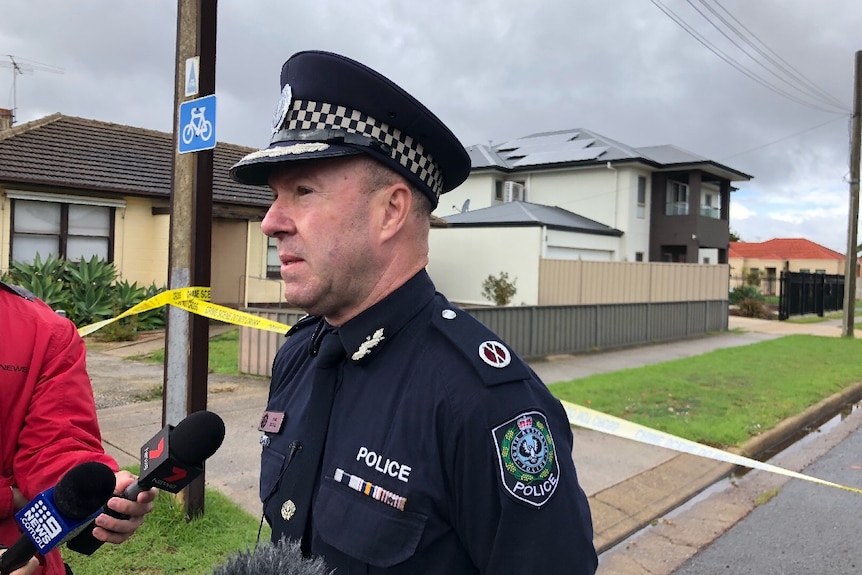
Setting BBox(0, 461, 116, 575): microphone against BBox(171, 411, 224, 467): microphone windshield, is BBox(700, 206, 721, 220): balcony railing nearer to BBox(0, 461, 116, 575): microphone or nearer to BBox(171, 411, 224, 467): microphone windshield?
BBox(171, 411, 224, 467): microphone windshield

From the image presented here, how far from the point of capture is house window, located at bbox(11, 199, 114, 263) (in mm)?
14500

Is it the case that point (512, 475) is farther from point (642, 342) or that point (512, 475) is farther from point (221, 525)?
point (642, 342)

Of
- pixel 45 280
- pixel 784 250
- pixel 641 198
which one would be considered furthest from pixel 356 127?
pixel 784 250

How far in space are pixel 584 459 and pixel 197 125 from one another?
4618 millimetres

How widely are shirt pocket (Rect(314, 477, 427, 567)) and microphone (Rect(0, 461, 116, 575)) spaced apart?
1.61 feet

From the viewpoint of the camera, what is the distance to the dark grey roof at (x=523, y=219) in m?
22.5

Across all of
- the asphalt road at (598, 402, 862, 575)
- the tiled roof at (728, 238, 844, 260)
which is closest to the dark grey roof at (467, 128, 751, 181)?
the asphalt road at (598, 402, 862, 575)

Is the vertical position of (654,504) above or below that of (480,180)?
below

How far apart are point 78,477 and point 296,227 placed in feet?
2.37

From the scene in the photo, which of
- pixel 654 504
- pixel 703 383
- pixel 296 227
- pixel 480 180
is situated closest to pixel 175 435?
pixel 296 227

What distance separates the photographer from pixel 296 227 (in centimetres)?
161

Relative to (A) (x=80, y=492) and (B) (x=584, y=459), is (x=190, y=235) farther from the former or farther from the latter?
(B) (x=584, y=459)

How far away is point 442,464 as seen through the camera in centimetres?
145

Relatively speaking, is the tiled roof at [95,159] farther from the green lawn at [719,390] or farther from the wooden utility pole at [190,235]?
the wooden utility pole at [190,235]
